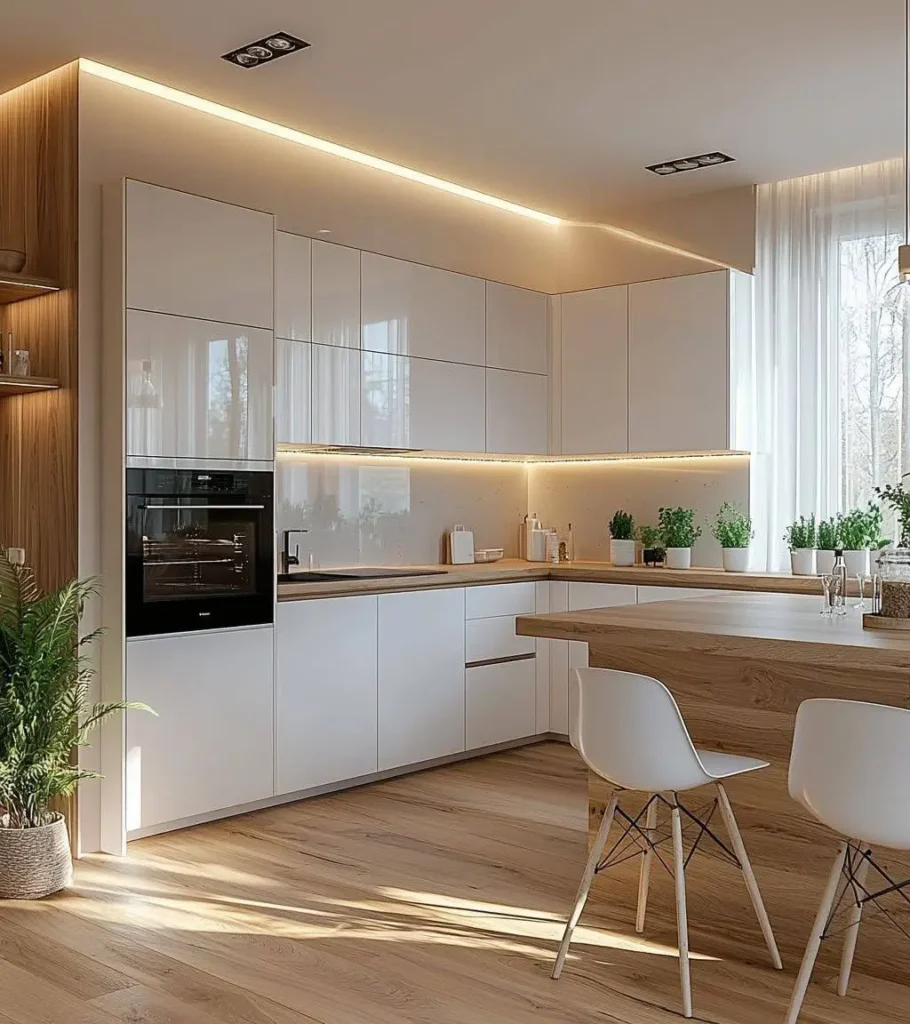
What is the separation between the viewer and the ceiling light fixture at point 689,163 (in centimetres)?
547

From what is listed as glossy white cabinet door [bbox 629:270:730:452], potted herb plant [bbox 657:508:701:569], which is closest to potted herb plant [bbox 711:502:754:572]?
potted herb plant [bbox 657:508:701:569]

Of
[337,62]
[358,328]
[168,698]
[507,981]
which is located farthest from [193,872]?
[337,62]

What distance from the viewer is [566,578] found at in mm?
6117

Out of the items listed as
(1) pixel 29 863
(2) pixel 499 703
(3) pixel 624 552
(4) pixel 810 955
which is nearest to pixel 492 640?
(2) pixel 499 703

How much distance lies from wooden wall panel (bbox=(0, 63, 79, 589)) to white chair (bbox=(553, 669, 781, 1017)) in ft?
7.04

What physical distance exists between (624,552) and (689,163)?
200cm

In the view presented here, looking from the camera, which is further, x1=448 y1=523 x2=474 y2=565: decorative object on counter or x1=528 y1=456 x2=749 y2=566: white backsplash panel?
x1=448 y1=523 x2=474 y2=565: decorative object on counter

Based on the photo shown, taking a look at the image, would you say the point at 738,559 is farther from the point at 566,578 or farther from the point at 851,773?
the point at 851,773

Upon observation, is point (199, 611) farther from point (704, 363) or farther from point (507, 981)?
point (704, 363)

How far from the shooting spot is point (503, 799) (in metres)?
5.08

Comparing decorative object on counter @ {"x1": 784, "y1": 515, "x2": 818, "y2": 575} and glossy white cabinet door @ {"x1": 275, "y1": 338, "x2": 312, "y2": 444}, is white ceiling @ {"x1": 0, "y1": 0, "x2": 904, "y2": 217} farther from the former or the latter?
decorative object on counter @ {"x1": 784, "y1": 515, "x2": 818, "y2": 575}

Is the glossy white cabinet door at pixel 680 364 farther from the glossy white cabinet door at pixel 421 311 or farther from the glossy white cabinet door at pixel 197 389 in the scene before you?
the glossy white cabinet door at pixel 197 389

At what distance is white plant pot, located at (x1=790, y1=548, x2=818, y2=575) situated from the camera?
18.2ft

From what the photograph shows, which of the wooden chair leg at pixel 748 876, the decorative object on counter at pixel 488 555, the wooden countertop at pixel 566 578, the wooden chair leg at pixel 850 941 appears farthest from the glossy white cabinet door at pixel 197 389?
the wooden chair leg at pixel 850 941
